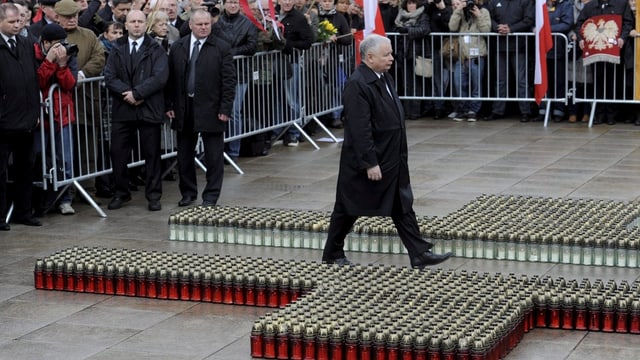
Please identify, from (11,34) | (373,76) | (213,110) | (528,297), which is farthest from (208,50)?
(528,297)

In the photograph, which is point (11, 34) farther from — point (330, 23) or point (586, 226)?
point (330, 23)

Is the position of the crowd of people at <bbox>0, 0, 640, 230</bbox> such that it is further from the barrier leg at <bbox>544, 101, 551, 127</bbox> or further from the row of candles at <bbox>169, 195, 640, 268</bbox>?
the row of candles at <bbox>169, 195, 640, 268</bbox>

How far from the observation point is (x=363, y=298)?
30.2ft

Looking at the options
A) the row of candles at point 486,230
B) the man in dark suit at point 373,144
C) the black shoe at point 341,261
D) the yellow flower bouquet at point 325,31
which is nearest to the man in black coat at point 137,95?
the row of candles at point 486,230

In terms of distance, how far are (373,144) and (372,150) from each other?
7 cm

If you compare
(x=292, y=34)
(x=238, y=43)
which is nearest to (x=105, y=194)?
(x=238, y=43)

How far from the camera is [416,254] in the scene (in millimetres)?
10477

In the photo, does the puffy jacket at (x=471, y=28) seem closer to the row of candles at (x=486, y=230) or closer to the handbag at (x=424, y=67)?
the handbag at (x=424, y=67)

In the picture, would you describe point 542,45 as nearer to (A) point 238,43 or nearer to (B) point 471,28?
(B) point 471,28

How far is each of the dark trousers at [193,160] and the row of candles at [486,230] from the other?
0.85 m

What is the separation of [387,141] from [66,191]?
188 inches

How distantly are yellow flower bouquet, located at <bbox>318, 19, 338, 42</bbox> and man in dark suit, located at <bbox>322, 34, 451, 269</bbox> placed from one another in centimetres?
824

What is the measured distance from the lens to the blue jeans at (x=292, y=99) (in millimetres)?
17656

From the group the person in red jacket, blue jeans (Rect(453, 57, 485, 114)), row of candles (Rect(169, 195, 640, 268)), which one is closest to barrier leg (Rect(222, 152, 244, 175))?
the person in red jacket
